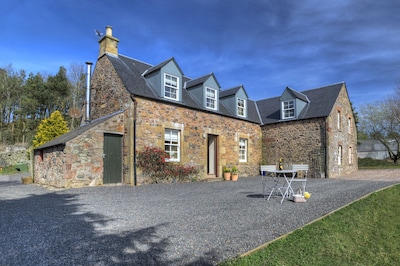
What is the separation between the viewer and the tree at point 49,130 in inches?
830

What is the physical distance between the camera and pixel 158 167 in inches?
456

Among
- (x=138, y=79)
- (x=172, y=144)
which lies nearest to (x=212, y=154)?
(x=172, y=144)

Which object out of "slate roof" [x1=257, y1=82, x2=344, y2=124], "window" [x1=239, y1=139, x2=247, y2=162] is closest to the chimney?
"window" [x1=239, y1=139, x2=247, y2=162]

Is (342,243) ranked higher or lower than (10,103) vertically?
lower

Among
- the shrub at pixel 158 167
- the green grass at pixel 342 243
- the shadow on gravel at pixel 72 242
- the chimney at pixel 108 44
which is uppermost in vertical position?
the chimney at pixel 108 44

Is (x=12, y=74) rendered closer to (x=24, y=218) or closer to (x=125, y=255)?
(x=24, y=218)

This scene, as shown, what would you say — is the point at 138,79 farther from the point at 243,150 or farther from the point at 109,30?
the point at 243,150

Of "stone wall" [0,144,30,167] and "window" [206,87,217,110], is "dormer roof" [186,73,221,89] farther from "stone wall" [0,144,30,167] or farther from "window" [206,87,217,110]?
"stone wall" [0,144,30,167]

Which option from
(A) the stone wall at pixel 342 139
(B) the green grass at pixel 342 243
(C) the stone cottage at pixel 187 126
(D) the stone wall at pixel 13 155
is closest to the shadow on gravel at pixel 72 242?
(B) the green grass at pixel 342 243

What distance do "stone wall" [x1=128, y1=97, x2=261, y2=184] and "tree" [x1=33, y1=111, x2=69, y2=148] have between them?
1430 cm

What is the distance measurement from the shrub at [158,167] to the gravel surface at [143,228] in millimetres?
3769

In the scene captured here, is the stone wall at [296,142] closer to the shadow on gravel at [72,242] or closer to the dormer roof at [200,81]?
the dormer roof at [200,81]

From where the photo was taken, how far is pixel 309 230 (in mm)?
4426

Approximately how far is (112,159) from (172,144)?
3.13 meters
